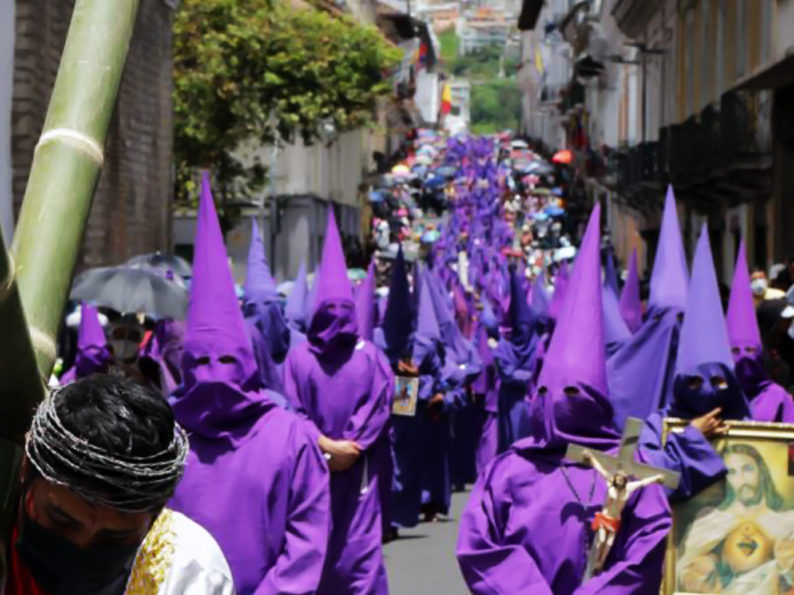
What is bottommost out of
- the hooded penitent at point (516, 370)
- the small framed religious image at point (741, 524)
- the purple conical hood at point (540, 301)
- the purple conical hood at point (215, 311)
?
the hooded penitent at point (516, 370)

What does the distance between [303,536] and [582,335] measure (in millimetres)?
1110

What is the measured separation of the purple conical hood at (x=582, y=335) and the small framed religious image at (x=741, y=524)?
2.50 ft

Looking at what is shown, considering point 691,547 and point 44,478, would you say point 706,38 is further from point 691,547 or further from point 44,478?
point 44,478

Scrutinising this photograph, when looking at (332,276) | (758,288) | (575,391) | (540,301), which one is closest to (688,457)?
(575,391)

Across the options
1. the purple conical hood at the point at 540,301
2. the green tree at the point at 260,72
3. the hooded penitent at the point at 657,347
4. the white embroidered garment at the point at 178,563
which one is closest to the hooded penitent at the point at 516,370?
the purple conical hood at the point at 540,301

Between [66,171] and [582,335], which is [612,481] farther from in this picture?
[66,171]

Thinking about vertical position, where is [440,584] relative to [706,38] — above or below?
below

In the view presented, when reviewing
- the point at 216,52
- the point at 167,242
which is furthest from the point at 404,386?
the point at 216,52

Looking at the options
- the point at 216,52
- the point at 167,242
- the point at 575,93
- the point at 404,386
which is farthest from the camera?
the point at 575,93

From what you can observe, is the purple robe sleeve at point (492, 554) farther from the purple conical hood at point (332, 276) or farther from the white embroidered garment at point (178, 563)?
the purple conical hood at point (332, 276)

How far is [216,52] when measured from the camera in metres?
33.1

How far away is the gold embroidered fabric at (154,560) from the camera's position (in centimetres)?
273

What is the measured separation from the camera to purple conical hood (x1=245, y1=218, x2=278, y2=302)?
12.8m

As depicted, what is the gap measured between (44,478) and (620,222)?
185ft
